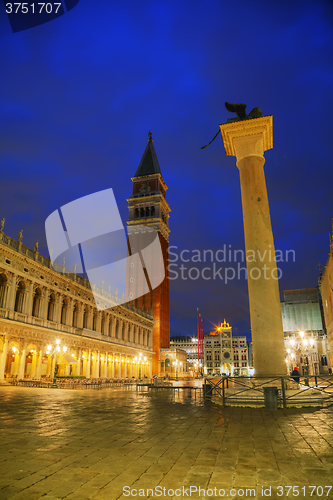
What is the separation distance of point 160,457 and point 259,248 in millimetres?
9382

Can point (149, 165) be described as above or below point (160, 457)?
above

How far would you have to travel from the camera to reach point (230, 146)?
1508 cm

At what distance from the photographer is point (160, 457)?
4809 mm

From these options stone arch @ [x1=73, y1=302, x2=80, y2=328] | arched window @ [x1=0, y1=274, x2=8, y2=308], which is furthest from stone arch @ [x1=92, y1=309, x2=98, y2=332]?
arched window @ [x1=0, y1=274, x2=8, y2=308]

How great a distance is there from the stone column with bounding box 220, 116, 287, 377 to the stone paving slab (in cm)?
403

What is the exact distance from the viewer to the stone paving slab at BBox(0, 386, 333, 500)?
3625 millimetres

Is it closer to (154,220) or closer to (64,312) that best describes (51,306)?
(64,312)

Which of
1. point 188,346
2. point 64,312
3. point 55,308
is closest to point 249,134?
point 55,308

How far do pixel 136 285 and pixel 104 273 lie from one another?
1010 centimetres

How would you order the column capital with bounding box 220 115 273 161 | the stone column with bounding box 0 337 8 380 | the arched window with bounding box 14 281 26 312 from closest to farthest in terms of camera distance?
the column capital with bounding box 220 115 273 161 → the stone column with bounding box 0 337 8 380 → the arched window with bounding box 14 281 26 312

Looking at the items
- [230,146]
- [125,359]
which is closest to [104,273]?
[125,359]

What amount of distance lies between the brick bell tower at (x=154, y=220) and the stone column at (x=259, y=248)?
6130cm

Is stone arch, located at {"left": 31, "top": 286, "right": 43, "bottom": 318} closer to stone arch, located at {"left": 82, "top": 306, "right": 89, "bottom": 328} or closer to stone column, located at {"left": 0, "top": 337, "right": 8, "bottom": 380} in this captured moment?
stone column, located at {"left": 0, "top": 337, "right": 8, "bottom": 380}

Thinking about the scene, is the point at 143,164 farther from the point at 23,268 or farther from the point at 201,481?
the point at 201,481
